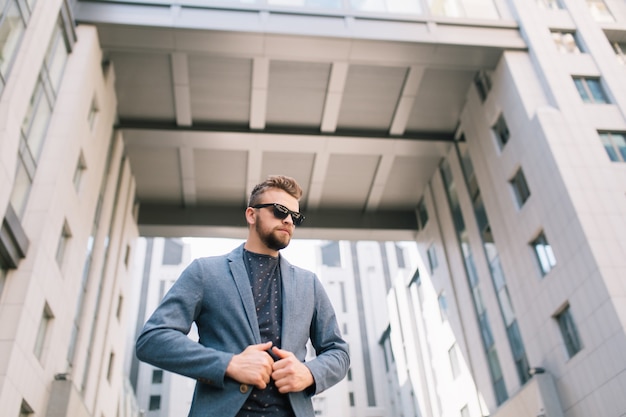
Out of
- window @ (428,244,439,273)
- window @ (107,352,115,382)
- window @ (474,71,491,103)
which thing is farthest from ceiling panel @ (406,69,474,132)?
window @ (107,352,115,382)

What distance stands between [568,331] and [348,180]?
13.4 m

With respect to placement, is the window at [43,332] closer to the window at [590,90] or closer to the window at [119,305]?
the window at [119,305]

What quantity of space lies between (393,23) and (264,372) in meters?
20.5

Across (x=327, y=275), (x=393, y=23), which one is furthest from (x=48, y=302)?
(x=327, y=275)

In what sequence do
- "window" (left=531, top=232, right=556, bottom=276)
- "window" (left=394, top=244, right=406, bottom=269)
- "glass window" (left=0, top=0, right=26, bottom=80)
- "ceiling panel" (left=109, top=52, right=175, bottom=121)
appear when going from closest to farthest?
"glass window" (left=0, top=0, right=26, bottom=80) → "window" (left=531, top=232, right=556, bottom=276) → "ceiling panel" (left=109, top=52, right=175, bottom=121) → "window" (left=394, top=244, right=406, bottom=269)

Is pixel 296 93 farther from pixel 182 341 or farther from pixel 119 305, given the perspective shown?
pixel 182 341

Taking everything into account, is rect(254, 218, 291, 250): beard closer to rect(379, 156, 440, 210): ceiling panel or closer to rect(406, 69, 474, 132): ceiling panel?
rect(406, 69, 474, 132): ceiling panel

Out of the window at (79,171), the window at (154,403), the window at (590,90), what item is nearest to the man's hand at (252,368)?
the window at (79,171)

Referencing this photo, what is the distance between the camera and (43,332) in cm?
1678

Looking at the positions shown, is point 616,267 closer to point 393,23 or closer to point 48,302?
point 393,23

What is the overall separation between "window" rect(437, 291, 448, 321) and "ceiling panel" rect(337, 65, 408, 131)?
29.9 feet

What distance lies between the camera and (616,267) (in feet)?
54.0

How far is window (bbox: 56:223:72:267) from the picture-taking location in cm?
1805

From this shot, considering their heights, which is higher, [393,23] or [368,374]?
[368,374]
